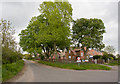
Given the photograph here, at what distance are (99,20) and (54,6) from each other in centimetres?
1410

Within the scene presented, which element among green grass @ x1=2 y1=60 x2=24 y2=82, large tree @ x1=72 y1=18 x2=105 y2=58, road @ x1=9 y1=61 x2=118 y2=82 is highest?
large tree @ x1=72 y1=18 x2=105 y2=58

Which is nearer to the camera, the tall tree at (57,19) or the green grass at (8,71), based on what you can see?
the green grass at (8,71)

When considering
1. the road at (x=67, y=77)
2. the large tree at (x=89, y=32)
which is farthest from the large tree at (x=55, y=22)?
the road at (x=67, y=77)

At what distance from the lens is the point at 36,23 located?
2628cm

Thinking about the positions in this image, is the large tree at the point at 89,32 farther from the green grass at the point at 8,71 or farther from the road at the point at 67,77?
the green grass at the point at 8,71

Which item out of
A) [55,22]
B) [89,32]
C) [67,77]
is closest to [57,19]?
[55,22]

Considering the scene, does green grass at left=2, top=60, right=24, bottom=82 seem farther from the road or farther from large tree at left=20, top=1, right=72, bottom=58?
large tree at left=20, top=1, right=72, bottom=58

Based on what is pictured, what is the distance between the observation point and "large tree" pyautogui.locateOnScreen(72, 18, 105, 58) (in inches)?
1157

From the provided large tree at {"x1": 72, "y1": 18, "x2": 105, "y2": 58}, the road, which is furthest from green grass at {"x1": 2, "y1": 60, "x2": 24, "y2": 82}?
large tree at {"x1": 72, "y1": 18, "x2": 105, "y2": 58}

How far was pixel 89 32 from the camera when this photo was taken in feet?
98.9

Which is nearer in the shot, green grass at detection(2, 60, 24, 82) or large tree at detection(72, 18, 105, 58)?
green grass at detection(2, 60, 24, 82)

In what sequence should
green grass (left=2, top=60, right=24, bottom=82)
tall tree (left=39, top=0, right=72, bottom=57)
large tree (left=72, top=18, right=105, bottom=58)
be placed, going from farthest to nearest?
large tree (left=72, top=18, right=105, bottom=58) → tall tree (left=39, top=0, right=72, bottom=57) → green grass (left=2, top=60, right=24, bottom=82)

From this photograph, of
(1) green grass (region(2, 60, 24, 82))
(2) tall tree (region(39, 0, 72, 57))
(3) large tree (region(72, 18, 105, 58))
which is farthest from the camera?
(3) large tree (region(72, 18, 105, 58))

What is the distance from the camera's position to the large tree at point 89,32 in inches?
1157
